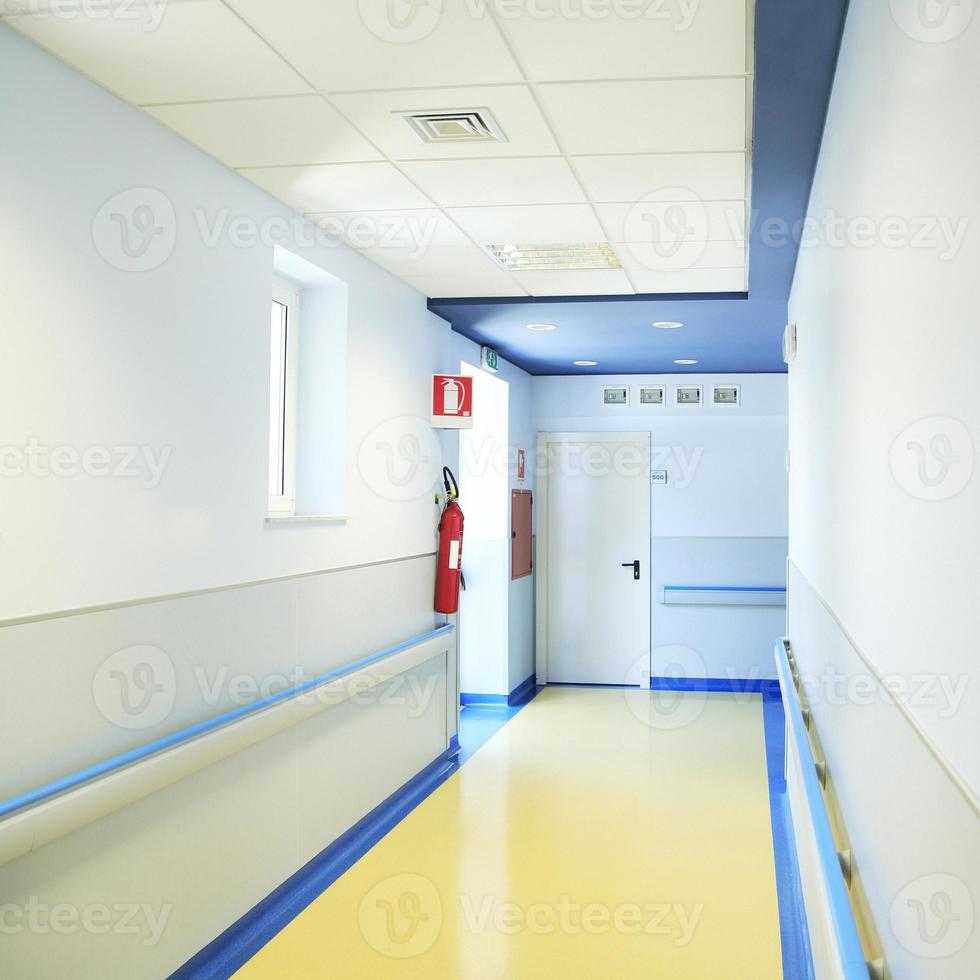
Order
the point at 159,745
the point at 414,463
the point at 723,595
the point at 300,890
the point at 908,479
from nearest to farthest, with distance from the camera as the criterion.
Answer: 1. the point at 908,479
2. the point at 159,745
3. the point at 300,890
4. the point at 414,463
5. the point at 723,595

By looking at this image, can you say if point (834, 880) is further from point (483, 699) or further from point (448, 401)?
point (483, 699)

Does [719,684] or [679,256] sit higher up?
[679,256]

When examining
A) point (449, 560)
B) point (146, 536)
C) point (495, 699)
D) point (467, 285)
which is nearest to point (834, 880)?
point (146, 536)

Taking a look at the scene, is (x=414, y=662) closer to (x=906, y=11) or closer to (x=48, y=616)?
(x=48, y=616)

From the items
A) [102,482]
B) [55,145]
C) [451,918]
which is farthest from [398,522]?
[55,145]

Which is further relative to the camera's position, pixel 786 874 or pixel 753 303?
pixel 753 303

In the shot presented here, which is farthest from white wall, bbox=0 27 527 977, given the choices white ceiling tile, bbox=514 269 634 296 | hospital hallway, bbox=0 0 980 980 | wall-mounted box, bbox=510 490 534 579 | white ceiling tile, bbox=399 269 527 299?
wall-mounted box, bbox=510 490 534 579

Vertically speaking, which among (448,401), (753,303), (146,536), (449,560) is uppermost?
(753,303)

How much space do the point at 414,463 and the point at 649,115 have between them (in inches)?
115

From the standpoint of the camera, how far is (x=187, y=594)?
11.3 ft

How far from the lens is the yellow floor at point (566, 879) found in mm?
3605

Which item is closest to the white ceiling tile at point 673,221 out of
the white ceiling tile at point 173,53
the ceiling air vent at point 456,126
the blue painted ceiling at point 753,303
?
the blue painted ceiling at point 753,303

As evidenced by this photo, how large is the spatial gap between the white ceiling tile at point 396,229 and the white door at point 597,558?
4.51 metres

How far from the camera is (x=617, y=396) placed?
916cm
